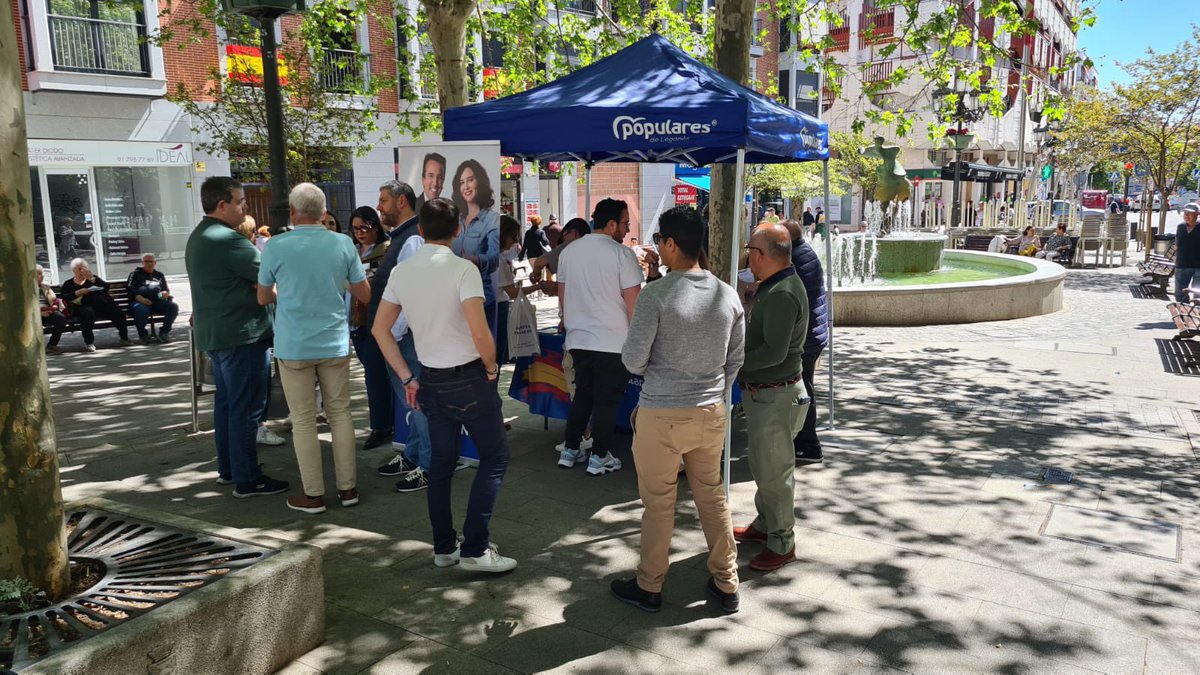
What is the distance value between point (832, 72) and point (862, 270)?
256 inches

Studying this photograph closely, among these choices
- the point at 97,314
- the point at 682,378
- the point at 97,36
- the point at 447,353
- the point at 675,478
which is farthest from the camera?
the point at 97,36

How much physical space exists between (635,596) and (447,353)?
57.0 inches

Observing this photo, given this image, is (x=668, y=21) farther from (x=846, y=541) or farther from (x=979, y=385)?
(x=846, y=541)

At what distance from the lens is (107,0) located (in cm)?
1264

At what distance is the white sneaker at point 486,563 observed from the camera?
429 cm

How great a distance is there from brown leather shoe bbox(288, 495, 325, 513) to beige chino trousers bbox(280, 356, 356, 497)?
1.5 inches

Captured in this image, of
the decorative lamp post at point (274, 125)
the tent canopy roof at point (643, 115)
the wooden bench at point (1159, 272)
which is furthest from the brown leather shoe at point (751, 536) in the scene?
the wooden bench at point (1159, 272)

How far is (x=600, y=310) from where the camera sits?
5508mm

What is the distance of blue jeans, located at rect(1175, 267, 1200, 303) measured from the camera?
457 inches

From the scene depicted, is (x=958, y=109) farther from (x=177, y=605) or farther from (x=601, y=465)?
(x=177, y=605)

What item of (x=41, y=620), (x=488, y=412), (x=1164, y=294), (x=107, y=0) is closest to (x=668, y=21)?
(x=107, y=0)

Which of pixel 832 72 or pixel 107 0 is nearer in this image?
pixel 832 72

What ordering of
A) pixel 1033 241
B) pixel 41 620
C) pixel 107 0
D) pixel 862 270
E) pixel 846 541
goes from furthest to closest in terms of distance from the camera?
pixel 1033 241 < pixel 862 270 < pixel 107 0 < pixel 846 541 < pixel 41 620

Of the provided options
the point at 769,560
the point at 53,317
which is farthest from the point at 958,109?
the point at 53,317
